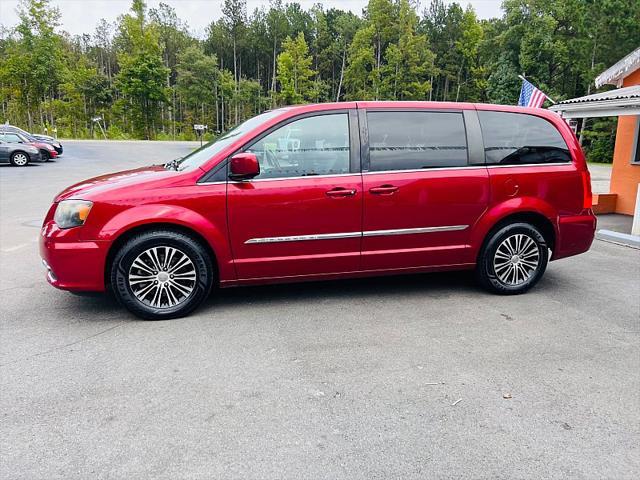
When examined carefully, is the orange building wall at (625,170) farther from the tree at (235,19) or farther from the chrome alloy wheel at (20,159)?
the tree at (235,19)

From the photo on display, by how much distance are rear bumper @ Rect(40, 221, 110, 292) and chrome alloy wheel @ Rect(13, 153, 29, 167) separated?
19665mm

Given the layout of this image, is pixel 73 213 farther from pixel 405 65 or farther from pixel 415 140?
pixel 405 65

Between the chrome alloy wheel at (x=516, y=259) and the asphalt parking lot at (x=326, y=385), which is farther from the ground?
the chrome alloy wheel at (x=516, y=259)

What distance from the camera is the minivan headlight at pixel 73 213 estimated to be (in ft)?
13.3

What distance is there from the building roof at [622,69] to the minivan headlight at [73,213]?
1223 cm

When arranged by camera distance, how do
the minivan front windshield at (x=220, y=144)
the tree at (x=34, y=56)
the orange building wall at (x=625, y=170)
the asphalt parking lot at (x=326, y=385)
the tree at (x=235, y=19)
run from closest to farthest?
the asphalt parking lot at (x=326, y=385)
the minivan front windshield at (x=220, y=144)
the orange building wall at (x=625, y=170)
the tree at (x=34, y=56)
the tree at (x=235, y=19)

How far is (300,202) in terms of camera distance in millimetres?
4320

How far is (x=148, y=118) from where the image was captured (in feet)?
176

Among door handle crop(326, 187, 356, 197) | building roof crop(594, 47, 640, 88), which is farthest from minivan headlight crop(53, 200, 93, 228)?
building roof crop(594, 47, 640, 88)

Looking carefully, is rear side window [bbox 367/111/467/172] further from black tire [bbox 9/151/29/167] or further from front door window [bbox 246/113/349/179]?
black tire [bbox 9/151/29/167]

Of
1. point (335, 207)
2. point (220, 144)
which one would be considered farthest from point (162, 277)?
point (335, 207)

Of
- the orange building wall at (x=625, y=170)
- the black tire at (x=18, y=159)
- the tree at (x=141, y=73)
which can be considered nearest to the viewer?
the orange building wall at (x=625, y=170)

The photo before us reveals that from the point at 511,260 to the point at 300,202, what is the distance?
2283 mm

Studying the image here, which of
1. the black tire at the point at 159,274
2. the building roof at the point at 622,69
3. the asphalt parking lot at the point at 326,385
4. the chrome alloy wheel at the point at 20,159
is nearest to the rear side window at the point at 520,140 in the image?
the asphalt parking lot at the point at 326,385
